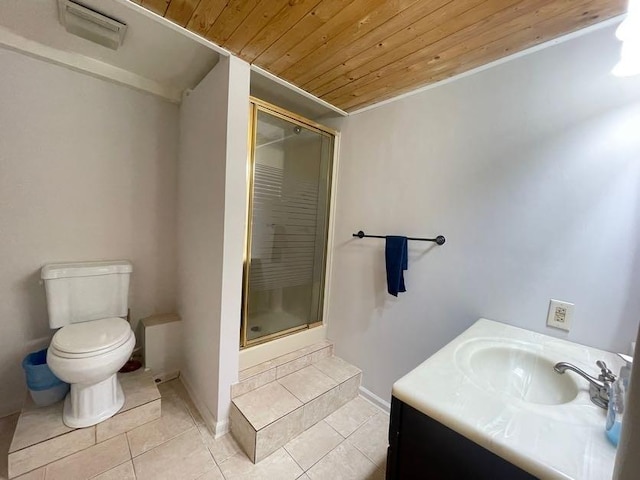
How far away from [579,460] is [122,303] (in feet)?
7.56

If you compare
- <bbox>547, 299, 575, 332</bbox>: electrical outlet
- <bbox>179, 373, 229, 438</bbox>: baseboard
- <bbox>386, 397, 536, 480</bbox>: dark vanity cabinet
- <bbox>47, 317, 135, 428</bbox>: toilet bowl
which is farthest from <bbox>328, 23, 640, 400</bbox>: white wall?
<bbox>47, 317, 135, 428</bbox>: toilet bowl

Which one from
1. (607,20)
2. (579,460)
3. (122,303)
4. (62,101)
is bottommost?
(122,303)

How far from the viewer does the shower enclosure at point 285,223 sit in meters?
1.73

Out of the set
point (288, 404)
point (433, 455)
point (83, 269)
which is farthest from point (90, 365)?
point (433, 455)

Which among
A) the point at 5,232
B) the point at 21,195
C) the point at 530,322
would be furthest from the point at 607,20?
the point at 5,232

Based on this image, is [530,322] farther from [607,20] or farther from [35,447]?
[35,447]

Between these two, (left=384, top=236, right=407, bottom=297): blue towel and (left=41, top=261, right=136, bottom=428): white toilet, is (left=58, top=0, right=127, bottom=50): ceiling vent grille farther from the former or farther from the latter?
(left=384, top=236, right=407, bottom=297): blue towel

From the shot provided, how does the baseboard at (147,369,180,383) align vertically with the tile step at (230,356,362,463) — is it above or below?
below

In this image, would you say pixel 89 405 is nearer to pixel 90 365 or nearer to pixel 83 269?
pixel 90 365

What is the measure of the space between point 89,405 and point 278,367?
42.3 inches

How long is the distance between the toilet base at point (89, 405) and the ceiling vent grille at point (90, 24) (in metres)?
1.89

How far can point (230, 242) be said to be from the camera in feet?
4.81

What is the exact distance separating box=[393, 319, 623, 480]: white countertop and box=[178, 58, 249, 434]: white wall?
1.09m

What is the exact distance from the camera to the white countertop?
0.56m
